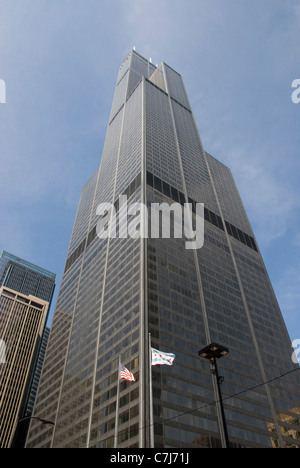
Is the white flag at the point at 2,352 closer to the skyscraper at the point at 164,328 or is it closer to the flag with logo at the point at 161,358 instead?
the skyscraper at the point at 164,328

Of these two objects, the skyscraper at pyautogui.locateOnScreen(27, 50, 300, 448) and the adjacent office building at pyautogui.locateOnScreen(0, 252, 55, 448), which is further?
the adjacent office building at pyautogui.locateOnScreen(0, 252, 55, 448)

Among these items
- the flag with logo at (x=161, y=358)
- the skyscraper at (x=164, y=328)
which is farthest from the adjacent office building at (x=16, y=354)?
the flag with logo at (x=161, y=358)

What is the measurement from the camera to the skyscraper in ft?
216

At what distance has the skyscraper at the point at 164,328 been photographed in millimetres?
65875

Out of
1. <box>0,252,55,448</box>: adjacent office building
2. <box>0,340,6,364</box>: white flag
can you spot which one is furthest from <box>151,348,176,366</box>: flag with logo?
<box>0,340,6,364</box>: white flag

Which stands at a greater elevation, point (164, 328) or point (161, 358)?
point (164, 328)

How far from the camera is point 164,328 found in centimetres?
7381

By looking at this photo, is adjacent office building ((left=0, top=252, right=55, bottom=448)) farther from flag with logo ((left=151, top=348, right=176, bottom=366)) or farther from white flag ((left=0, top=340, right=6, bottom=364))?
flag with logo ((left=151, top=348, right=176, bottom=366))

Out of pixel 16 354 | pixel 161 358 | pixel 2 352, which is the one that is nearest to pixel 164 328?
pixel 161 358

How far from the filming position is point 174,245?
3750 inches

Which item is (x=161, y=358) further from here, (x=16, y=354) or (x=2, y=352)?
(x=16, y=354)

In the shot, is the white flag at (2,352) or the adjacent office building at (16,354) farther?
the white flag at (2,352)

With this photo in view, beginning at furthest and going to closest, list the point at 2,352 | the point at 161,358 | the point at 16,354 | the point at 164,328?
the point at 16,354 → the point at 2,352 → the point at 164,328 → the point at 161,358

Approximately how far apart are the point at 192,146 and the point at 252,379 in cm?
10192
